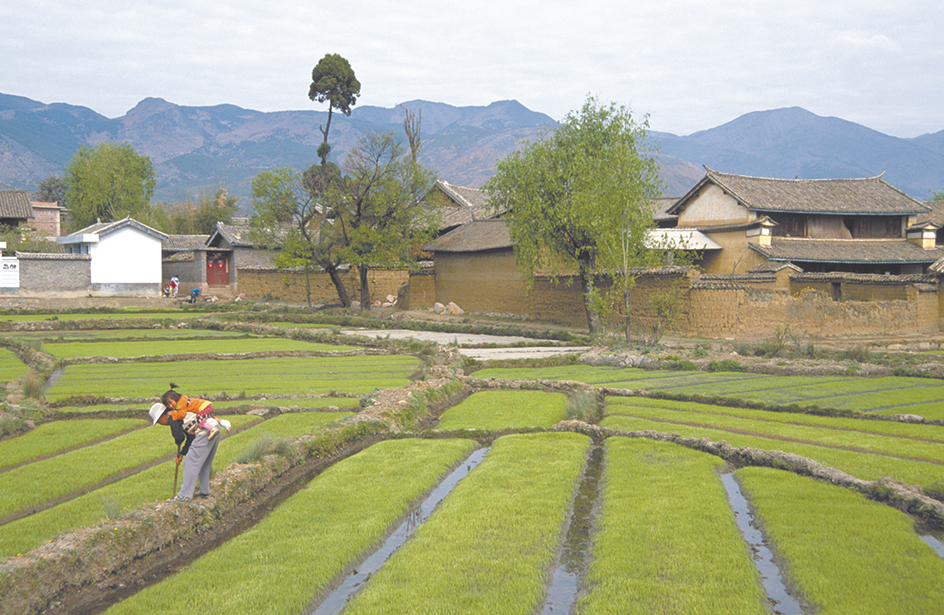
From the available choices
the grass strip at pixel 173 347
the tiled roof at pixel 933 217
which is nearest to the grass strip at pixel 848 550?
the grass strip at pixel 173 347

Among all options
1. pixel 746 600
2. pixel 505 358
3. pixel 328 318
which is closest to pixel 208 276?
pixel 328 318

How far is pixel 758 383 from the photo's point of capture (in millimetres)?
19250

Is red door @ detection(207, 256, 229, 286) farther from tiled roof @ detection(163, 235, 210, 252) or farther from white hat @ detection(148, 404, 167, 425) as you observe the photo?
white hat @ detection(148, 404, 167, 425)

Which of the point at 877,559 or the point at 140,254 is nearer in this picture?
the point at 877,559

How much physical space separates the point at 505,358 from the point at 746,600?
18.7 metres

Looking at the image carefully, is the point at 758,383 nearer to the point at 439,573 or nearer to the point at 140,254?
the point at 439,573

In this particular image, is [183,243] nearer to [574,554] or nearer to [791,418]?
[791,418]

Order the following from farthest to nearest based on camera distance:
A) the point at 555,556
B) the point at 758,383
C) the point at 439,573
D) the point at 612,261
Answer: the point at 612,261, the point at 758,383, the point at 555,556, the point at 439,573

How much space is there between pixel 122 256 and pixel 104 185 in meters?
27.9

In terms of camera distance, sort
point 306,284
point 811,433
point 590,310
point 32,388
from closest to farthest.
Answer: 1. point 811,433
2. point 32,388
3. point 590,310
4. point 306,284

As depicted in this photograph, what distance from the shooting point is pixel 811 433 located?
1318 centimetres

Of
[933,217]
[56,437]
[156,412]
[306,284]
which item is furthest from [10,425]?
[933,217]

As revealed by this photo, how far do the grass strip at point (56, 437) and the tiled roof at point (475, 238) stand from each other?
2819 centimetres

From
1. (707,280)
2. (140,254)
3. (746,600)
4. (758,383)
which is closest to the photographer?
(746,600)
